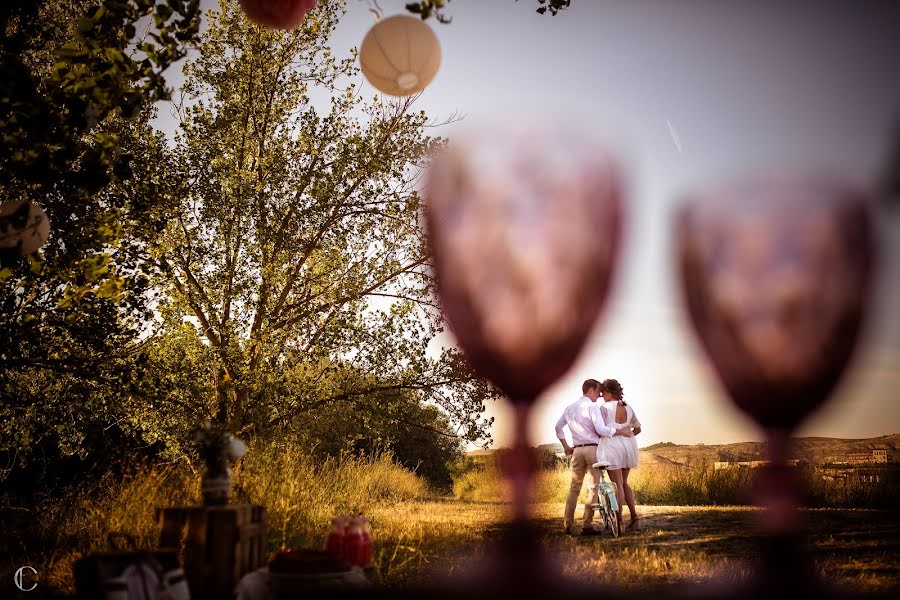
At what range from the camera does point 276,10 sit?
307 cm

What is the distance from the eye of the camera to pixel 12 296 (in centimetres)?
544

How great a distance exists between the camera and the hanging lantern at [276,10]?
3.06 meters

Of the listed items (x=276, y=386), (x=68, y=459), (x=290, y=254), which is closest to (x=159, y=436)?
(x=276, y=386)

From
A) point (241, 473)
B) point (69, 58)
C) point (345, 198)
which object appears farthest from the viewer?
point (345, 198)

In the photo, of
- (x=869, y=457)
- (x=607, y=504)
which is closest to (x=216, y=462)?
(x=607, y=504)

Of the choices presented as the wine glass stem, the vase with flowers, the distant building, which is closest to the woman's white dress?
the wine glass stem

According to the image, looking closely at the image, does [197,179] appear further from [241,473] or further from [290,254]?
[241,473]

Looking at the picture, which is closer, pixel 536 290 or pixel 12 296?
pixel 536 290

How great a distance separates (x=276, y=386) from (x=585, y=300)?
14.9 feet

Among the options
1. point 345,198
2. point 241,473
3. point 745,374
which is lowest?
point 241,473

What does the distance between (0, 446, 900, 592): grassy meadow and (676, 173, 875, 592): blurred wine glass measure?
2.30 meters

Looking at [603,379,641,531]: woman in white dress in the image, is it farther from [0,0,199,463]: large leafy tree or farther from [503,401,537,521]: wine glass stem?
[0,0,199,463]: large leafy tree

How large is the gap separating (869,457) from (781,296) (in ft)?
35.8

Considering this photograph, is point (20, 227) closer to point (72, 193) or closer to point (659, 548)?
point (72, 193)
